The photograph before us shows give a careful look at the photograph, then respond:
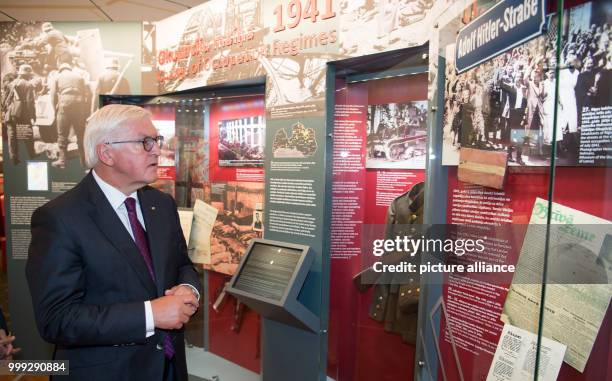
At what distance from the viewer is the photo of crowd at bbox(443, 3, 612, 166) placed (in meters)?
Answer: 1.03

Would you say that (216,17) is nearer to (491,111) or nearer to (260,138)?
(260,138)

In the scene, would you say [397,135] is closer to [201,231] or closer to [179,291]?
[179,291]

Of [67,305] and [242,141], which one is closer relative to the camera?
[67,305]

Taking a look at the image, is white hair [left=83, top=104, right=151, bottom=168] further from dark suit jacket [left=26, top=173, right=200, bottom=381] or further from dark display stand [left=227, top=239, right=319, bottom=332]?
dark display stand [left=227, top=239, right=319, bottom=332]

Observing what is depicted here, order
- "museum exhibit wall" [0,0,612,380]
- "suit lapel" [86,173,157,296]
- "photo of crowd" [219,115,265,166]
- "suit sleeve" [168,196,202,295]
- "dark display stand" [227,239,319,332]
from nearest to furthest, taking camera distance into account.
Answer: "museum exhibit wall" [0,0,612,380] < "suit lapel" [86,173,157,296] < "suit sleeve" [168,196,202,295] < "dark display stand" [227,239,319,332] < "photo of crowd" [219,115,265,166]

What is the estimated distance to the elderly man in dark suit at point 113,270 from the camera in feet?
5.08

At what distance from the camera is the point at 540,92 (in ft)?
3.38

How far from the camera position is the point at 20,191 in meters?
4.12

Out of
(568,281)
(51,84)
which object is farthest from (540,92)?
(51,84)

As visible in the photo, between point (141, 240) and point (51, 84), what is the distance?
308 cm

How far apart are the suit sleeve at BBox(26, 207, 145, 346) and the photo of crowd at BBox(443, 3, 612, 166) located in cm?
144

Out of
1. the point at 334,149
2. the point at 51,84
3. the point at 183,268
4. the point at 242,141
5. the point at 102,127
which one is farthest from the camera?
the point at 51,84

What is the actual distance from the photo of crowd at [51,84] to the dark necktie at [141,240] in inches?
95.9

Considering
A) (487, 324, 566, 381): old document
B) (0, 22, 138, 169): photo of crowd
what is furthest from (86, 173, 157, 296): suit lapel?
(0, 22, 138, 169): photo of crowd
